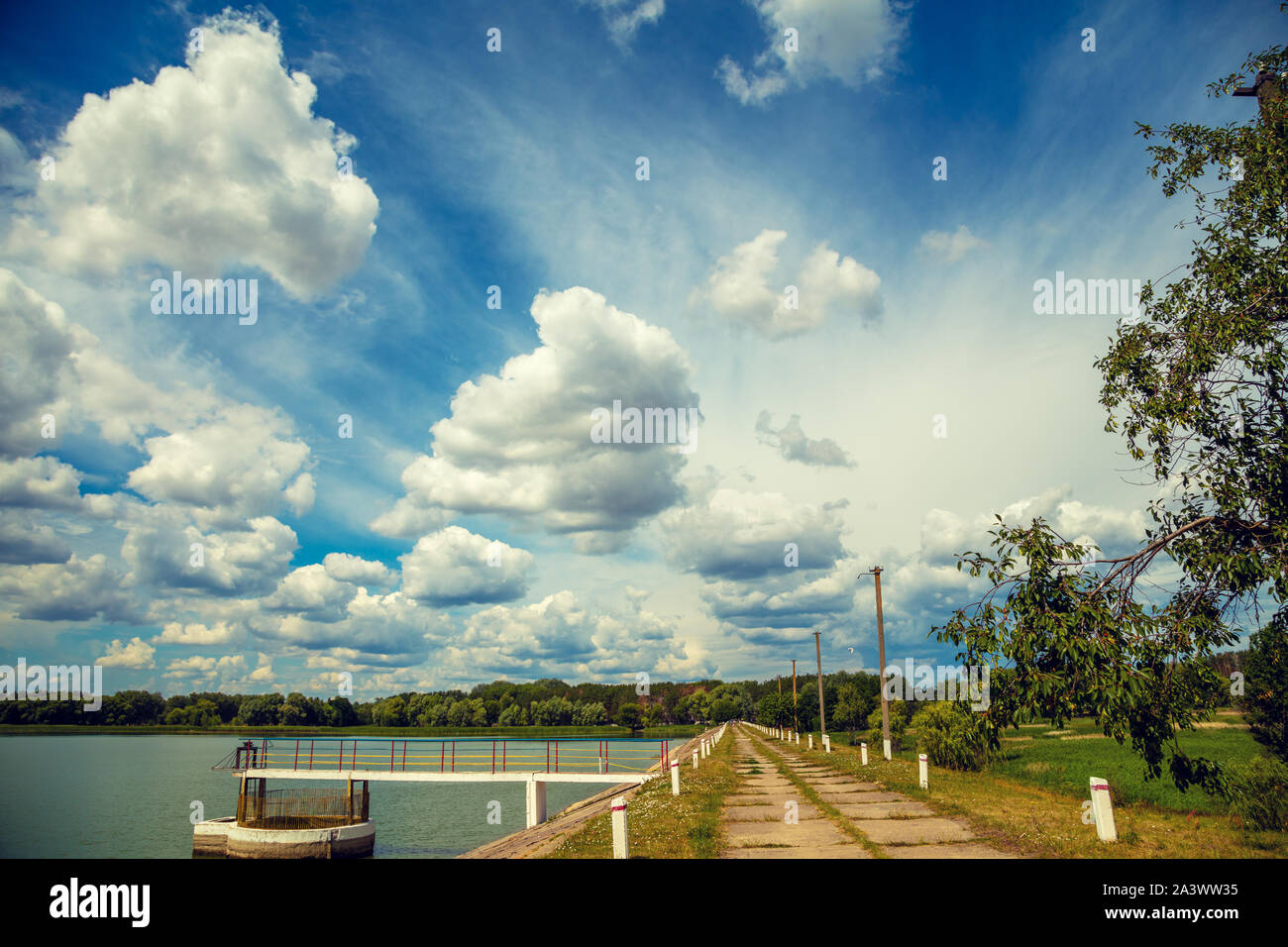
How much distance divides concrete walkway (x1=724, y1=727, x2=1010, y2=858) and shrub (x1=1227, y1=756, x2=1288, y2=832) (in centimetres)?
649

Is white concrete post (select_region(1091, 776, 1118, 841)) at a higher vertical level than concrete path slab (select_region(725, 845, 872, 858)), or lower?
higher

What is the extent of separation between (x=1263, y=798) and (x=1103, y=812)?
25.5 feet

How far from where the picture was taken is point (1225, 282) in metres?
11.1

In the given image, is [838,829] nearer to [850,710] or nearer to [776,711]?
[776,711]

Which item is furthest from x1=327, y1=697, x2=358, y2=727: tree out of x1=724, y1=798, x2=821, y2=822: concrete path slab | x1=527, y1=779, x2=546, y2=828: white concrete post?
x1=724, y1=798, x2=821, y2=822: concrete path slab

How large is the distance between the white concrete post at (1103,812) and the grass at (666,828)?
20.6 ft

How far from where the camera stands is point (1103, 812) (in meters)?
11.1

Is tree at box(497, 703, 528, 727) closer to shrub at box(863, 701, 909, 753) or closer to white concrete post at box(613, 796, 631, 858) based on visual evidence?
shrub at box(863, 701, 909, 753)

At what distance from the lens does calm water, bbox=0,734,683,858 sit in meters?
31.8

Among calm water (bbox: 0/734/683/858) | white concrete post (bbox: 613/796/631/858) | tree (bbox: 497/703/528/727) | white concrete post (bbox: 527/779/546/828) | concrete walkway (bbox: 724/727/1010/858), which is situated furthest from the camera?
tree (bbox: 497/703/528/727)

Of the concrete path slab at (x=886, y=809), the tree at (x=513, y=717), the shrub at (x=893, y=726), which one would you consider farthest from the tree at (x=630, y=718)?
the concrete path slab at (x=886, y=809)
